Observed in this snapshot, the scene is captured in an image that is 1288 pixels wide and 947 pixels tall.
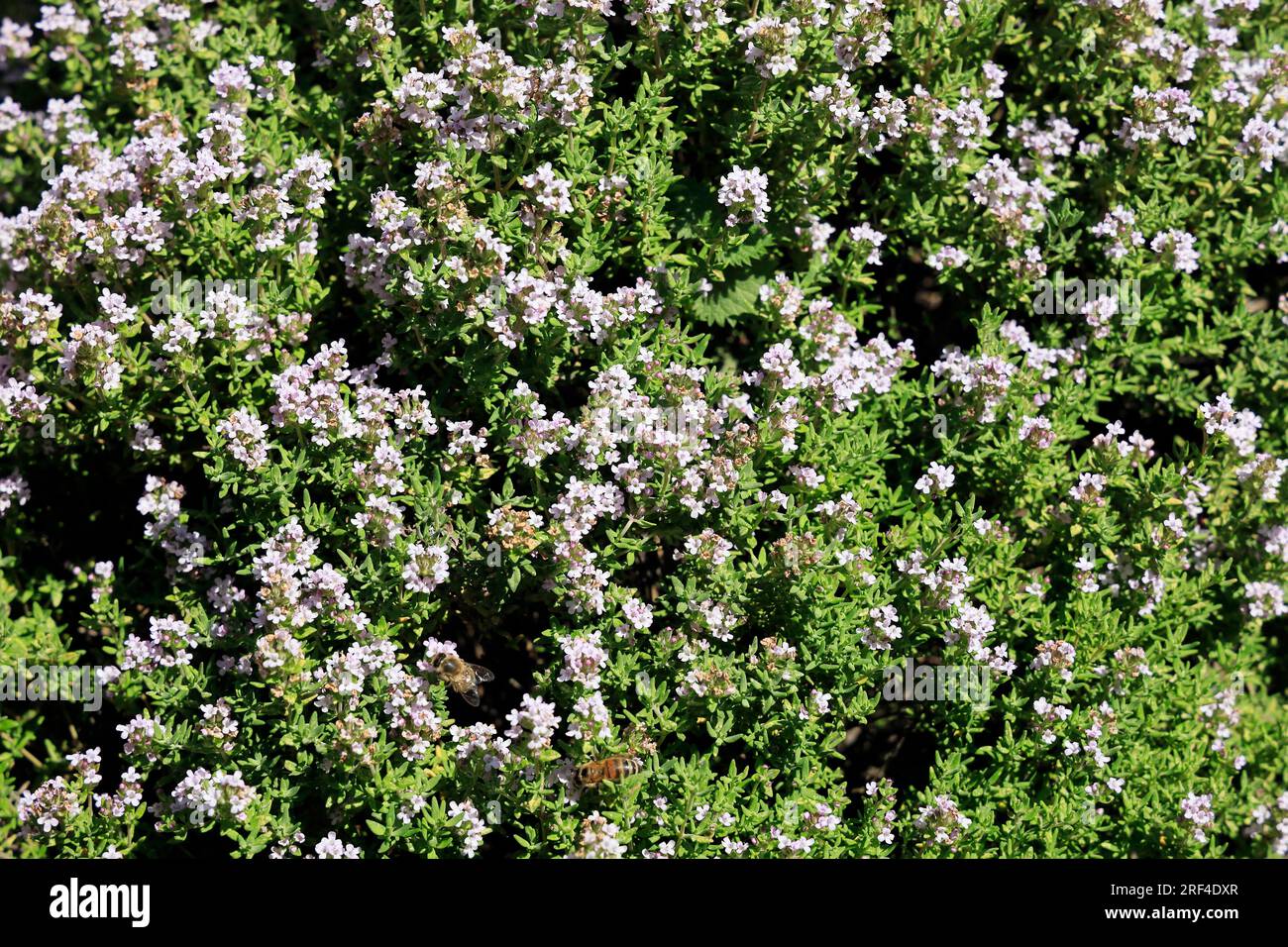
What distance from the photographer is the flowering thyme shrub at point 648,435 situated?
5.33 m

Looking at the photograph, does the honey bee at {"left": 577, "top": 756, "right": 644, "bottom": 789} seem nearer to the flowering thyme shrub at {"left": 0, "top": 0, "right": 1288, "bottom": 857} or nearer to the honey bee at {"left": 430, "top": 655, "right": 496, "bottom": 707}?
the flowering thyme shrub at {"left": 0, "top": 0, "right": 1288, "bottom": 857}

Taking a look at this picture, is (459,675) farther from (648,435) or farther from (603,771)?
(648,435)

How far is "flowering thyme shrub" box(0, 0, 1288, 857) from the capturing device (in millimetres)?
5332

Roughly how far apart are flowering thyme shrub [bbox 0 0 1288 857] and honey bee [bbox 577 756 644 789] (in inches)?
1.5

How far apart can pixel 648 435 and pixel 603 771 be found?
131 centimetres

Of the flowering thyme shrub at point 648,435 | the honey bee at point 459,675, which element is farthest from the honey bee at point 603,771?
the honey bee at point 459,675

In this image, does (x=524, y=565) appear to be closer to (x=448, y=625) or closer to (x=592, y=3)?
(x=448, y=625)

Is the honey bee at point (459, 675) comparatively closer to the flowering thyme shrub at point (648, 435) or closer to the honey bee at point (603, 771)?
the flowering thyme shrub at point (648, 435)

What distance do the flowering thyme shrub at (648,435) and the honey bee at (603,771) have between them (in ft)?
0.13

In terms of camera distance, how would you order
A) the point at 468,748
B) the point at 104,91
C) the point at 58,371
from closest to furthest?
the point at 468,748
the point at 58,371
the point at 104,91

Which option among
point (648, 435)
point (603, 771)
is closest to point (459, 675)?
point (603, 771)

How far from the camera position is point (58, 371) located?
5.66m
